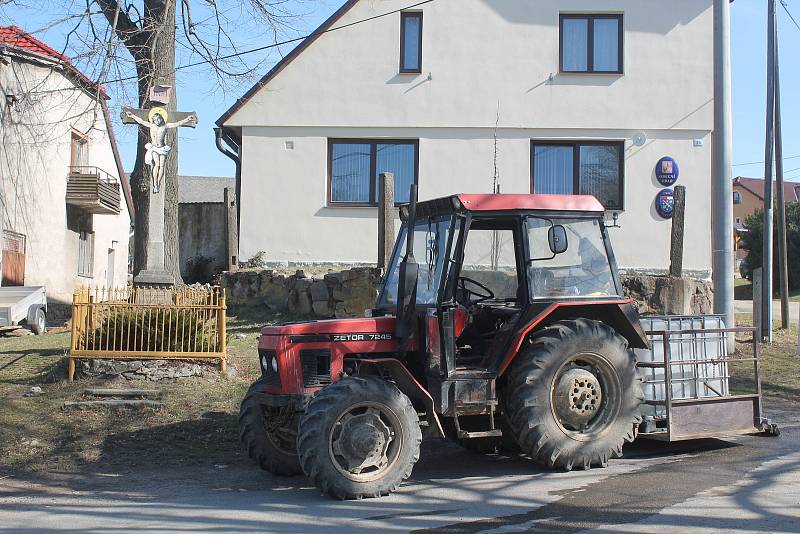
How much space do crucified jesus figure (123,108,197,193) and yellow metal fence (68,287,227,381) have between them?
7.94 feet

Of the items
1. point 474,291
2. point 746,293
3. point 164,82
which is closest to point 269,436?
point 474,291

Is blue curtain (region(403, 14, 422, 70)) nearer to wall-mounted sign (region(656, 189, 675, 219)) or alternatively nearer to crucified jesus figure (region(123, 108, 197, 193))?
wall-mounted sign (region(656, 189, 675, 219))

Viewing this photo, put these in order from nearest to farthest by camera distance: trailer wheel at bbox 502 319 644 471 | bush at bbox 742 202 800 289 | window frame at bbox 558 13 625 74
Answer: trailer wheel at bbox 502 319 644 471
window frame at bbox 558 13 625 74
bush at bbox 742 202 800 289

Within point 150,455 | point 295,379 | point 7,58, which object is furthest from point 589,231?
point 7,58

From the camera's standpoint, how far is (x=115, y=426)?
9.41 m

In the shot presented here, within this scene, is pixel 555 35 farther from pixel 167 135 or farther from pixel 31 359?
pixel 31 359

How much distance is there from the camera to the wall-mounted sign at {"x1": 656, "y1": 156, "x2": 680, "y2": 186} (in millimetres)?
18344

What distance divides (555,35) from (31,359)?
481 inches

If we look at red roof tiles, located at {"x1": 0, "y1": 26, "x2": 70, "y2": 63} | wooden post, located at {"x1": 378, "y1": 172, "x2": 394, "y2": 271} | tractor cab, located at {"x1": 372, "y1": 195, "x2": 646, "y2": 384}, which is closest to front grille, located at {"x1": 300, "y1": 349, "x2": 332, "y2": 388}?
tractor cab, located at {"x1": 372, "y1": 195, "x2": 646, "y2": 384}

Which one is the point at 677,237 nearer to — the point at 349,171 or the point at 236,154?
the point at 349,171

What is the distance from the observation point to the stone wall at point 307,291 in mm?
16031

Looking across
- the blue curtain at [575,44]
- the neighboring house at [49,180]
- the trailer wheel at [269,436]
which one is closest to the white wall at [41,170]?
the neighboring house at [49,180]

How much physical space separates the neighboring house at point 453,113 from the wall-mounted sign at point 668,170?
16cm

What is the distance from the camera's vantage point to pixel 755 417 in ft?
27.7
